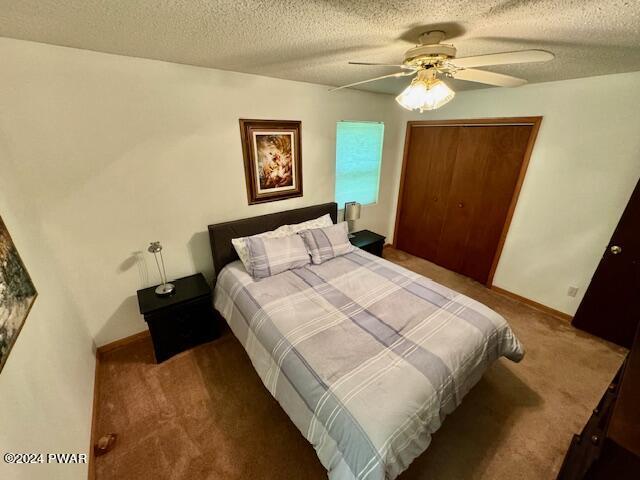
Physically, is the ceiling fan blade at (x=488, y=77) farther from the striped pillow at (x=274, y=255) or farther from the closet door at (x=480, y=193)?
the striped pillow at (x=274, y=255)

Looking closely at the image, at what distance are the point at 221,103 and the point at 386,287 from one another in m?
2.07

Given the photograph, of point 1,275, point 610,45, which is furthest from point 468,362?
point 1,275

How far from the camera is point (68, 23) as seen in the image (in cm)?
124

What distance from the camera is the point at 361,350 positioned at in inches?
57.9

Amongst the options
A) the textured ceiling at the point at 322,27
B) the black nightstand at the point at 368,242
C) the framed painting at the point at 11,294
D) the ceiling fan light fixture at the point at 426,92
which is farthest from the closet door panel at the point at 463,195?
the framed painting at the point at 11,294

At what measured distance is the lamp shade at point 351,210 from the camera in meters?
3.29

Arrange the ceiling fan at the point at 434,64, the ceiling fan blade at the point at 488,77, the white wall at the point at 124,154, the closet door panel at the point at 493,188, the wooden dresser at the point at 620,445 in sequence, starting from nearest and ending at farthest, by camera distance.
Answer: the wooden dresser at the point at 620,445 < the ceiling fan at the point at 434,64 < the ceiling fan blade at the point at 488,77 < the white wall at the point at 124,154 < the closet door panel at the point at 493,188

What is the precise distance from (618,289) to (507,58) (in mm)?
2428

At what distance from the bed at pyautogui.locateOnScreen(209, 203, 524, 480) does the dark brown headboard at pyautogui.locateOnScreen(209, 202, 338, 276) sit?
21 mm

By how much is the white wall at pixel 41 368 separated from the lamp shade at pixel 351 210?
8.92 feet

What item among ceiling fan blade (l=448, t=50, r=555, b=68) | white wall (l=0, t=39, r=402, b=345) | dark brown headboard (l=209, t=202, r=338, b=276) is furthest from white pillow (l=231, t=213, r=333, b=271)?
ceiling fan blade (l=448, t=50, r=555, b=68)

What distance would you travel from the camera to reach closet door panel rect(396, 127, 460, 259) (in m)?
3.26

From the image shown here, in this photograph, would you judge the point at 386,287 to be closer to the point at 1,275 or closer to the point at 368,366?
the point at 368,366

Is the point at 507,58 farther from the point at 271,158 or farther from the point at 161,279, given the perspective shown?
the point at 161,279
